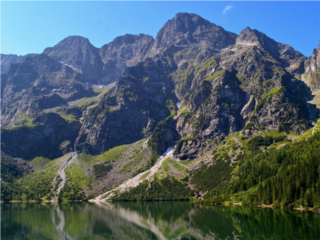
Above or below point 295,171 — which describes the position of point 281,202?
below

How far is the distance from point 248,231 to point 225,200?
123m

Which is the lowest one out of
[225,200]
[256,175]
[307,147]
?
[225,200]

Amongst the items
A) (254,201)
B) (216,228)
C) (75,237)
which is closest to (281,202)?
(254,201)

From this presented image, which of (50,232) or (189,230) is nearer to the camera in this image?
(189,230)

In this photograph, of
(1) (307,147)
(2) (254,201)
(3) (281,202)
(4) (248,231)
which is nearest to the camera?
(4) (248,231)

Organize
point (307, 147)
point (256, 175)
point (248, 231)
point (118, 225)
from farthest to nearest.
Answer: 1. point (256, 175)
2. point (307, 147)
3. point (118, 225)
4. point (248, 231)

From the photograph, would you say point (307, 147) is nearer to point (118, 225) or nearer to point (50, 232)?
point (118, 225)

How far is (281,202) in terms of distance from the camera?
124125 mm

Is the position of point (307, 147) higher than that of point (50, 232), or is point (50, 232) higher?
point (307, 147)

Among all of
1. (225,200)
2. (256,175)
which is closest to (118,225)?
(225,200)

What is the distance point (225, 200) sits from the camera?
188m

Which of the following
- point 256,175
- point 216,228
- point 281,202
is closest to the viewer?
point 216,228

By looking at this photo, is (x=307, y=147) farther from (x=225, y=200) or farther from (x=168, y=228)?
(x=168, y=228)

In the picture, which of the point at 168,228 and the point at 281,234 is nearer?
the point at 281,234
